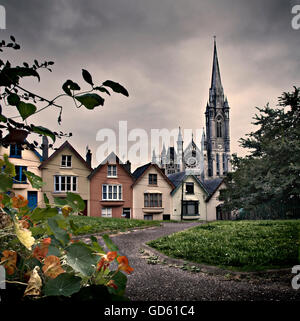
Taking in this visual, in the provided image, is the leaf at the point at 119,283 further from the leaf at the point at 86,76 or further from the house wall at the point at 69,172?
the house wall at the point at 69,172

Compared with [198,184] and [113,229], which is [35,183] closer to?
[113,229]

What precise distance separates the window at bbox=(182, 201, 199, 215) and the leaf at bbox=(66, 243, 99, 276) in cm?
2785

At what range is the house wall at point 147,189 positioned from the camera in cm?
2414

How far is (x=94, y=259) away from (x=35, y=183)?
1.64 ft

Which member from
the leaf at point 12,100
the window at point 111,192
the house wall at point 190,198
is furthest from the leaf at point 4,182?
the house wall at point 190,198

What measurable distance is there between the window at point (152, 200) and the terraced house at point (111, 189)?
1659mm

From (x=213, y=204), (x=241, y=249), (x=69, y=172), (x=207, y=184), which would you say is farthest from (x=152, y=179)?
(x=241, y=249)

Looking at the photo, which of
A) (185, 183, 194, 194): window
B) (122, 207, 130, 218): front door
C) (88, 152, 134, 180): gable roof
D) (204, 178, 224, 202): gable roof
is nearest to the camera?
(88, 152, 134, 180): gable roof

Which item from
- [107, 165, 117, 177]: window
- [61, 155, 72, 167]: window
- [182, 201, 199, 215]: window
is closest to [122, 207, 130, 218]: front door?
[107, 165, 117, 177]: window

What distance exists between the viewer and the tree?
18969mm

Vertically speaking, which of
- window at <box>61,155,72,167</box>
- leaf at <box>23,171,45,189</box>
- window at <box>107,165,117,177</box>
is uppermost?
window at <box>61,155,72,167</box>

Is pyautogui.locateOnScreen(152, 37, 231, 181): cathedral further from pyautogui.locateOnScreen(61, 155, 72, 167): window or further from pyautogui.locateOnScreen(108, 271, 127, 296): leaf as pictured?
pyautogui.locateOnScreen(108, 271, 127, 296): leaf

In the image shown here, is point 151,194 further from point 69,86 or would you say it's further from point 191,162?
point 191,162
